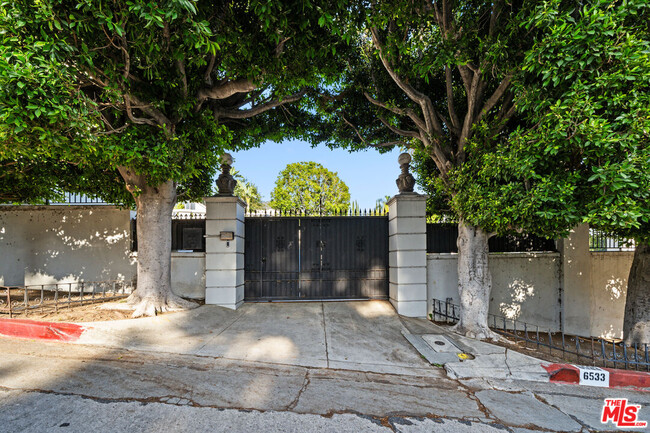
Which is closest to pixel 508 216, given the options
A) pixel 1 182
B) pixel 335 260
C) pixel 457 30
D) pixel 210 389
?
pixel 457 30

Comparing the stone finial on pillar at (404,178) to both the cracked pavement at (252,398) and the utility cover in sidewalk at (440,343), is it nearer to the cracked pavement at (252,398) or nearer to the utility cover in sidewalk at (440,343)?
the utility cover in sidewalk at (440,343)

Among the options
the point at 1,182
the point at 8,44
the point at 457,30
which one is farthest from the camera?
the point at 1,182

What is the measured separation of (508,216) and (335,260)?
447cm

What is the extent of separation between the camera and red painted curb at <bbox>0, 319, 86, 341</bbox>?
5516 millimetres

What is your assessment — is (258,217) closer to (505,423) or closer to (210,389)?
(210,389)

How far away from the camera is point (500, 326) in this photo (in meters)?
8.34

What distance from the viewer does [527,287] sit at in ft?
27.6

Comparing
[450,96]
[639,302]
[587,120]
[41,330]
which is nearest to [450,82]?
[450,96]

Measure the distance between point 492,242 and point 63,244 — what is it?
515 inches

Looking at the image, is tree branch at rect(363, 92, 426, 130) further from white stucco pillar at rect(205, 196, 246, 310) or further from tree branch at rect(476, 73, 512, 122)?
white stucco pillar at rect(205, 196, 246, 310)

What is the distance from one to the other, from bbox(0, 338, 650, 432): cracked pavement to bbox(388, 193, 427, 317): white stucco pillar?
2601 millimetres

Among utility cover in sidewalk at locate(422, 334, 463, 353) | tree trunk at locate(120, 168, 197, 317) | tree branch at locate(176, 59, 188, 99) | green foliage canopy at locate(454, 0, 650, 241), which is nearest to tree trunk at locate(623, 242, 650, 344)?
green foliage canopy at locate(454, 0, 650, 241)

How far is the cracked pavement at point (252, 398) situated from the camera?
126 inches

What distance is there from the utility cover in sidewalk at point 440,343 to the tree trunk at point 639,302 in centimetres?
468
